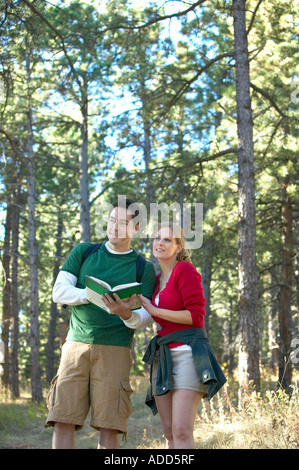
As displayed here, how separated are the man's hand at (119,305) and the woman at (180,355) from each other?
17 cm

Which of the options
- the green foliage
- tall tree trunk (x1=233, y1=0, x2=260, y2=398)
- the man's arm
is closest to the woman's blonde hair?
the man's arm

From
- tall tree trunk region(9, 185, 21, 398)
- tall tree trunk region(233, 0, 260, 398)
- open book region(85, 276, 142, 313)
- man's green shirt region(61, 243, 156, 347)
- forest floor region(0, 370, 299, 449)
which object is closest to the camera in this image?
open book region(85, 276, 142, 313)

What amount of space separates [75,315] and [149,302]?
530mm

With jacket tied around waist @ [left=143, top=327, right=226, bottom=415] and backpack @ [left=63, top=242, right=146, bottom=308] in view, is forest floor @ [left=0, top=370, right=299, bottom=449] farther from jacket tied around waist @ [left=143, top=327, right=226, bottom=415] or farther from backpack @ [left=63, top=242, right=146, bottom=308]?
backpack @ [left=63, top=242, right=146, bottom=308]

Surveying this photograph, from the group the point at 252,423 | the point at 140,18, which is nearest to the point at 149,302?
the point at 252,423

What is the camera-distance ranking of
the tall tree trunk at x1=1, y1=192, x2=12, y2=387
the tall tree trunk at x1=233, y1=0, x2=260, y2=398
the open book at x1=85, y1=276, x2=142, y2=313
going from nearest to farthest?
the open book at x1=85, y1=276, x2=142, y2=313, the tall tree trunk at x1=233, y1=0, x2=260, y2=398, the tall tree trunk at x1=1, y1=192, x2=12, y2=387

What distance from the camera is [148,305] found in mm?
3238

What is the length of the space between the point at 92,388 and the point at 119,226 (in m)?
1.10

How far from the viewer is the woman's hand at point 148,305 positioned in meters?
3.21

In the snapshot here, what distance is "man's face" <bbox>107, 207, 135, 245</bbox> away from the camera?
11.5 feet

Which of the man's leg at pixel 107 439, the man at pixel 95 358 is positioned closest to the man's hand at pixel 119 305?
the man at pixel 95 358

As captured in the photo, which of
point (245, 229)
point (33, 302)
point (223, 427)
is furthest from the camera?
point (33, 302)

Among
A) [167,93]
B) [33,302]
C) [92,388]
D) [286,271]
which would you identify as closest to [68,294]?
[92,388]

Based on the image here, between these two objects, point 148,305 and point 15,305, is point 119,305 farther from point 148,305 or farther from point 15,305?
point 15,305
